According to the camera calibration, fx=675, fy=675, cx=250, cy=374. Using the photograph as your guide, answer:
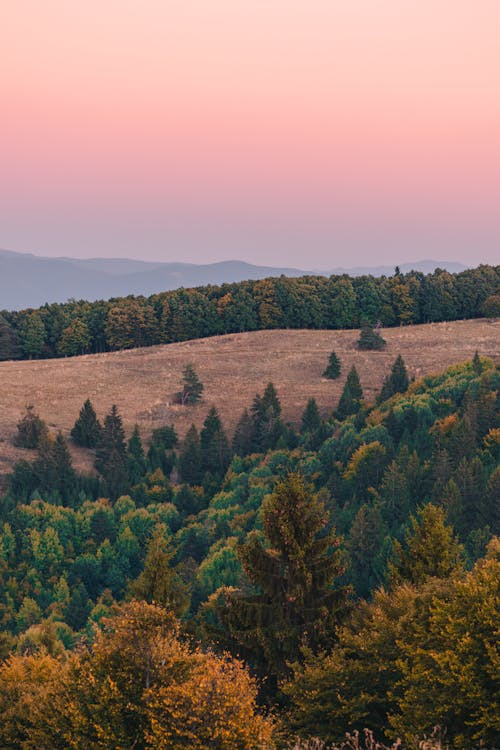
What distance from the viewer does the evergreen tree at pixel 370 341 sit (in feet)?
472

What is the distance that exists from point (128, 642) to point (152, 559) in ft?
46.8

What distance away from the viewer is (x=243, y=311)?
163m

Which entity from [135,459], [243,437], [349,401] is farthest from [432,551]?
[349,401]

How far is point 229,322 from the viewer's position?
6437 inches

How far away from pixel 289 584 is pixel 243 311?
134 meters

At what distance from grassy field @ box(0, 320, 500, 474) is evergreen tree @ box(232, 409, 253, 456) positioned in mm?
6104

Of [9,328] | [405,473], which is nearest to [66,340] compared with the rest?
[9,328]

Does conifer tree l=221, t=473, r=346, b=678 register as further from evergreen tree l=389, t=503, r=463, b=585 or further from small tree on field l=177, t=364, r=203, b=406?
small tree on field l=177, t=364, r=203, b=406

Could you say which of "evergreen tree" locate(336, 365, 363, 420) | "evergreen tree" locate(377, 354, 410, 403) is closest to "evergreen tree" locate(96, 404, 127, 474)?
"evergreen tree" locate(336, 365, 363, 420)

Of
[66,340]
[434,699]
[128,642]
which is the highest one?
[66,340]

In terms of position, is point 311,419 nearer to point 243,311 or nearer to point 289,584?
point 243,311

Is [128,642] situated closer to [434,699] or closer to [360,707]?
[360,707]

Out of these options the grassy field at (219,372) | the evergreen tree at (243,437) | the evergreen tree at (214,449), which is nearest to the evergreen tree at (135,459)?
the grassy field at (219,372)

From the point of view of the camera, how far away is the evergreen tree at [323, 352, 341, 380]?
132m
